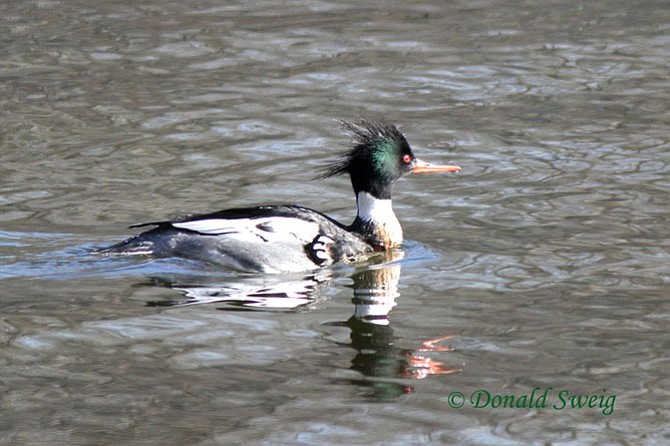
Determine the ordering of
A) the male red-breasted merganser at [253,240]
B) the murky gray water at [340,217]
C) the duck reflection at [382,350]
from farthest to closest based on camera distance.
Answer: the male red-breasted merganser at [253,240] → the duck reflection at [382,350] → the murky gray water at [340,217]

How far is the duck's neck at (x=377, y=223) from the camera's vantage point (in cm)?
1006

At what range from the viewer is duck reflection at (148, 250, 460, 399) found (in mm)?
7109

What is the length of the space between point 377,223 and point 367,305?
1669 mm

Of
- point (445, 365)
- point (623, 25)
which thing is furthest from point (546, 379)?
point (623, 25)

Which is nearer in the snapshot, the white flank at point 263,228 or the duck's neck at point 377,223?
the white flank at point 263,228

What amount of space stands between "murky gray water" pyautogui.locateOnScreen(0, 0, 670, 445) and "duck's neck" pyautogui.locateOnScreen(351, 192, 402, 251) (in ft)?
0.58

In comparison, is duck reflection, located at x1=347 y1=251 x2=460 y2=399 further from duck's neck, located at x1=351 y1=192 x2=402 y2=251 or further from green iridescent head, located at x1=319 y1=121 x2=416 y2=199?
green iridescent head, located at x1=319 y1=121 x2=416 y2=199

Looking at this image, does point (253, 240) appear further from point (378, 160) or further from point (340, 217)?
point (340, 217)

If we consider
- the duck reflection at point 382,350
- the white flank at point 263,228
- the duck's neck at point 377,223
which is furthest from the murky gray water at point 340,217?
the white flank at point 263,228

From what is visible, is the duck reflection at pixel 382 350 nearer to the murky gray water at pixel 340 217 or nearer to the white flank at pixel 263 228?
the murky gray water at pixel 340 217

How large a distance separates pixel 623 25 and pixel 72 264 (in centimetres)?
892

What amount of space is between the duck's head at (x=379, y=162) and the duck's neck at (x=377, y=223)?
0.20ft

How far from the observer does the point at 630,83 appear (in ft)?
45.8

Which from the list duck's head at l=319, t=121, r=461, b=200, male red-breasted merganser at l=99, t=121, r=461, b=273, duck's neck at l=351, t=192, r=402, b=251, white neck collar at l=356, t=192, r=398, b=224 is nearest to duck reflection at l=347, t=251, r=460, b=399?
male red-breasted merganser at l=99, t=121, r=461, b=273
